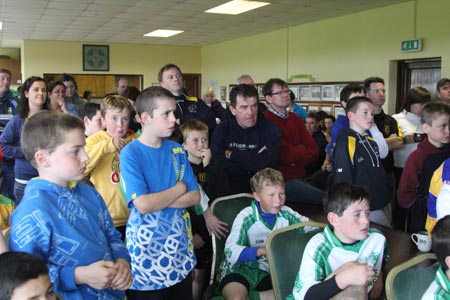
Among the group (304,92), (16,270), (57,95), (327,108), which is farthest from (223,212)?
(304,92)

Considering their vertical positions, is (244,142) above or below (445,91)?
below

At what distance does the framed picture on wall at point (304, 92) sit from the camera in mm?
9180

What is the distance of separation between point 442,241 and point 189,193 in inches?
40.8

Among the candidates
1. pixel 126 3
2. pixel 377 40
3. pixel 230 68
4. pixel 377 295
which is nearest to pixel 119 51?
pixel 230 68

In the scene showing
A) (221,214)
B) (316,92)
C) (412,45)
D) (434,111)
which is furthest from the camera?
(316,92)

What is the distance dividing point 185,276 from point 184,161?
517 millimetres

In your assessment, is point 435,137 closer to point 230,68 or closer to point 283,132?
point 283,132

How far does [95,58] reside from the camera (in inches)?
490

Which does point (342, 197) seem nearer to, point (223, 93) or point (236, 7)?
point (236, 7)

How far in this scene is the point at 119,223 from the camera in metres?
2.56

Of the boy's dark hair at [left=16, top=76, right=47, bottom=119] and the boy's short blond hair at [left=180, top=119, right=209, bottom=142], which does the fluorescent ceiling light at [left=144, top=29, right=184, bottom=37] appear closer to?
the boy's dark hair at [left=16, top=76, right=47, bottom=119]

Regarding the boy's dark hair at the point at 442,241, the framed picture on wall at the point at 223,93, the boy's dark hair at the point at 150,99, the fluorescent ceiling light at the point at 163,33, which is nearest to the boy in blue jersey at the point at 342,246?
the boy's dark hair at the point at 442,241

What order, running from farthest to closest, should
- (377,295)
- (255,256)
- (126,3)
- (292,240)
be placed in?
(126,3)
(255,256)
(292,240)
(377,295)

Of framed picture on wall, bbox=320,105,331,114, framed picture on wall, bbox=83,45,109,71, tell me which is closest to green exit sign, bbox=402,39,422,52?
framed picture on wall, bbox=320,105,331,114
